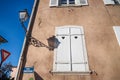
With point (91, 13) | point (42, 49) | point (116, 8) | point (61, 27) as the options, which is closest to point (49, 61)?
point (42, 49)

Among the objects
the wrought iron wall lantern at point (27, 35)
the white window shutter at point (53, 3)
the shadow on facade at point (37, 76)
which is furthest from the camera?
the white window shutter at point (53, 3)

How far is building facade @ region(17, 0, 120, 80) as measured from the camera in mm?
5391

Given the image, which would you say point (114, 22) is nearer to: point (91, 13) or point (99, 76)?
point (91, 13)

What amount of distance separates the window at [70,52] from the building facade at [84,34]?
57 millimetres

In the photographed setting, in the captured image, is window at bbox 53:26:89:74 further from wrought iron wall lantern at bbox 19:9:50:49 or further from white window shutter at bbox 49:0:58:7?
white window shutter at bbox 49:0:58:7

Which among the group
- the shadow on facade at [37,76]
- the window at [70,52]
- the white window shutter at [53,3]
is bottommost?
the shadow on facade at [37,76]

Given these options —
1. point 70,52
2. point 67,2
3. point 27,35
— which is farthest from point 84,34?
point 67,2

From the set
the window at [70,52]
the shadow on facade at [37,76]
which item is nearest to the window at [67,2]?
the window at [70,52]

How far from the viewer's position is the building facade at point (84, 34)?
5391 mm

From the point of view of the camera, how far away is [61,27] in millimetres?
6781

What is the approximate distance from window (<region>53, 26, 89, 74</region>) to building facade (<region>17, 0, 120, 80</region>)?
57 mm

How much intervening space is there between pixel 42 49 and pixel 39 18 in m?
1.88

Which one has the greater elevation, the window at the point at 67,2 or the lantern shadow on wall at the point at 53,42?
the window at the point at 67,2

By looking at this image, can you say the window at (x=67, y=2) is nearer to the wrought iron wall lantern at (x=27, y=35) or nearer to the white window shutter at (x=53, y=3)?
the white window shutter at (x=53, y=3)
